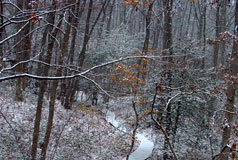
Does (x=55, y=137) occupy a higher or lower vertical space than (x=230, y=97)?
lower

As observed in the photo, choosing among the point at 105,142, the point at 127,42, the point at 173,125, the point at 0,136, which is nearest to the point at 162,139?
the point at 173,125

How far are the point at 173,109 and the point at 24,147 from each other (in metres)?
5.26

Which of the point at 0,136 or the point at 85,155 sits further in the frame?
the point at 85,155

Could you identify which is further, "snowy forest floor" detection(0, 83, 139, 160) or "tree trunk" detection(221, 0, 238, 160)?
"snowy forest floor" detection(0, 83, 139, 160)

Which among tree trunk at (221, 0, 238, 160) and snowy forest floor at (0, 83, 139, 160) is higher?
tree trunk at (221, 0, 238, 160)

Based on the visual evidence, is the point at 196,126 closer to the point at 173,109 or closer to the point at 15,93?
the point at 173,109

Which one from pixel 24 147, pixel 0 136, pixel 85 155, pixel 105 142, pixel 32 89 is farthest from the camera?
pixel 32 89

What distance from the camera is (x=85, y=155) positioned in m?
9.06

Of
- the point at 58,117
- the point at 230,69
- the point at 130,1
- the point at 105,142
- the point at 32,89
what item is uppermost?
the point at 130,1

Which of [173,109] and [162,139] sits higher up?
[173,109]

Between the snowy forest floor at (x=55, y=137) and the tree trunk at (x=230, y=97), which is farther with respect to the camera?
the snowy forest floor at (x=55, y=137)

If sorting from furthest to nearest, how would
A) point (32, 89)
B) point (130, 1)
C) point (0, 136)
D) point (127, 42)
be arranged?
point (127, 42) < point (32, 89) < point (0, 136) < point (130, 1)

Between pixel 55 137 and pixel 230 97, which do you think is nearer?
pixel 230 97

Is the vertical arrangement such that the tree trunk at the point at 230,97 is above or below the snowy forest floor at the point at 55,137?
above
